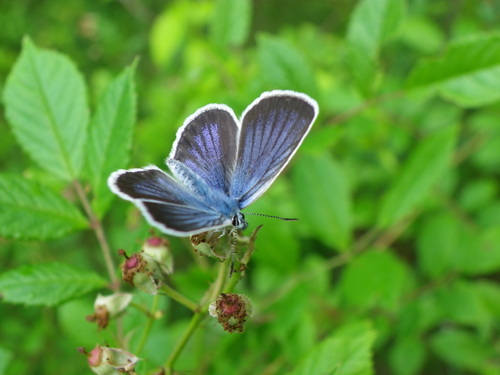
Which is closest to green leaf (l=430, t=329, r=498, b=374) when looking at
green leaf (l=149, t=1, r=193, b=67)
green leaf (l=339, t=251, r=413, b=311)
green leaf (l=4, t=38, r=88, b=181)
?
green leaf (l=339, t=251, r=413, b=311)

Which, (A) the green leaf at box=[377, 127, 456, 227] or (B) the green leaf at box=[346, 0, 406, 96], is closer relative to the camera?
(B) the green leaf at box=[346, 0, 406, 96]

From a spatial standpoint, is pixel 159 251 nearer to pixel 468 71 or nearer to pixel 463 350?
pixel 468 71

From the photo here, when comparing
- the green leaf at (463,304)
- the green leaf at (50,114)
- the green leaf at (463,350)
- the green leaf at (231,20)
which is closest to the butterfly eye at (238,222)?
the green leaf at (50,114)

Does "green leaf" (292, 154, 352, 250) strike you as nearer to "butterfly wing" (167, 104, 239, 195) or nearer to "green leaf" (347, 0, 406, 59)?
"green leaf" (347, 0, 406, 59)

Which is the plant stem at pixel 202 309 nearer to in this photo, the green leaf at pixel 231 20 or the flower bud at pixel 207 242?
the flower bud at pixel 207 242

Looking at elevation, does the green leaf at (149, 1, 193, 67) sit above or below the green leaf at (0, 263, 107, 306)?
above

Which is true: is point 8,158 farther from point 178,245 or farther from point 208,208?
point 208,208
